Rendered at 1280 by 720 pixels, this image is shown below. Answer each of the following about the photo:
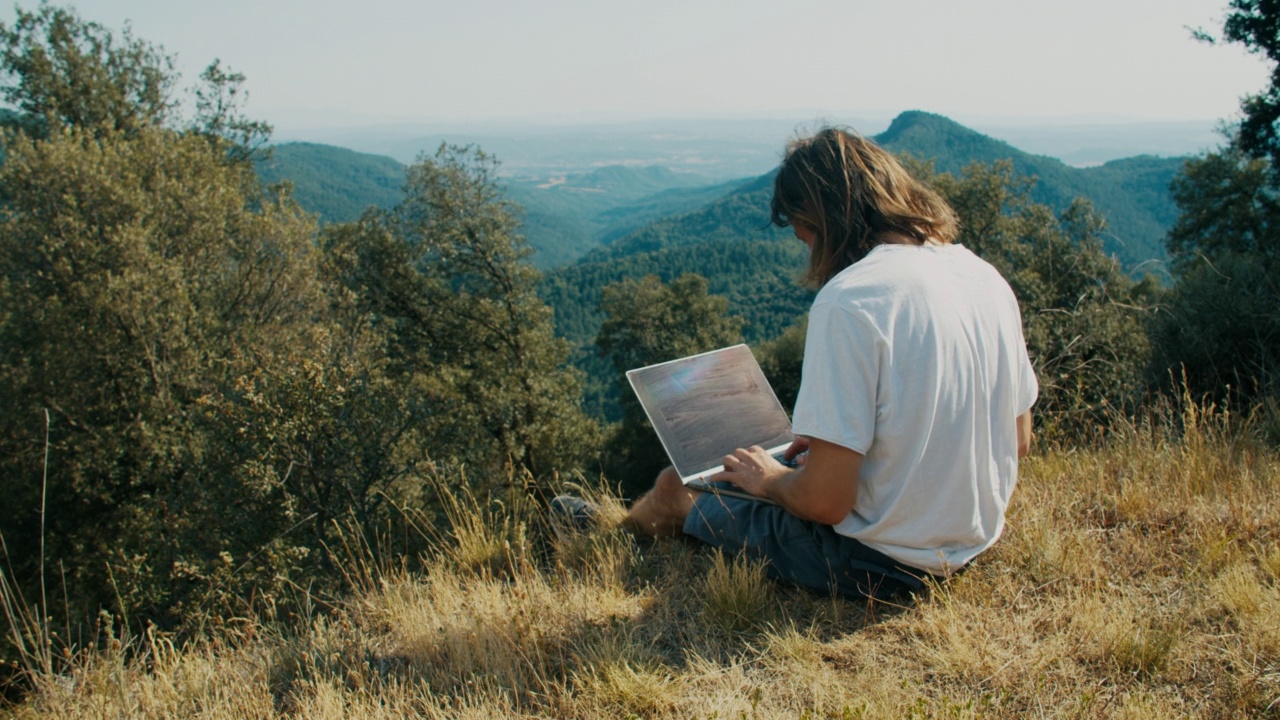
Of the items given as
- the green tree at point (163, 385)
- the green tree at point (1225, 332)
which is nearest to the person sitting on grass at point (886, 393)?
the green tree at point (1225, 332)

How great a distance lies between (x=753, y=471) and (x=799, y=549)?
390 millimetres

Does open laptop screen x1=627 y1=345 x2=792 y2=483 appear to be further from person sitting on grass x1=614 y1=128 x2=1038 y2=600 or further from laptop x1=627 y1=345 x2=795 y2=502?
person sitting on grass x1=614 y1=128 x2=1038 y2=600

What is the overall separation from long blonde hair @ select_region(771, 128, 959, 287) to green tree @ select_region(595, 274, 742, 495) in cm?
2284

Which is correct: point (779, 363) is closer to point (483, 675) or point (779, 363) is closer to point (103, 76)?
point (103, 76)

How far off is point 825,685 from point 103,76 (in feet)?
66.5

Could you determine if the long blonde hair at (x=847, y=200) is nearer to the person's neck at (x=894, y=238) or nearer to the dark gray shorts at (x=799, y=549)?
the person's neck at (x=894, y=238)

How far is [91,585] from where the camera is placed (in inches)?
468

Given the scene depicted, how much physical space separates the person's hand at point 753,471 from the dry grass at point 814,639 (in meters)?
0.35

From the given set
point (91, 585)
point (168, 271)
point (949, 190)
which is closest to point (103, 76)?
point (168, 271)

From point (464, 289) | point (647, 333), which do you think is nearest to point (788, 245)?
point (647, 333)

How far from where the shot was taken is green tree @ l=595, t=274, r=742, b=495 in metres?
25.4

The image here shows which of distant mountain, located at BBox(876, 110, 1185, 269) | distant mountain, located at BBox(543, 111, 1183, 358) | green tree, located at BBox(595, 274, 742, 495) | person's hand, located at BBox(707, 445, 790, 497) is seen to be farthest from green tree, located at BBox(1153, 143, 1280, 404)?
distant mountain, located at BBox(876, 110, 1185, 269)

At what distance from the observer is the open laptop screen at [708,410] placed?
269 cm

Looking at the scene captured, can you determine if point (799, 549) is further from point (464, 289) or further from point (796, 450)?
point (464, 289)
